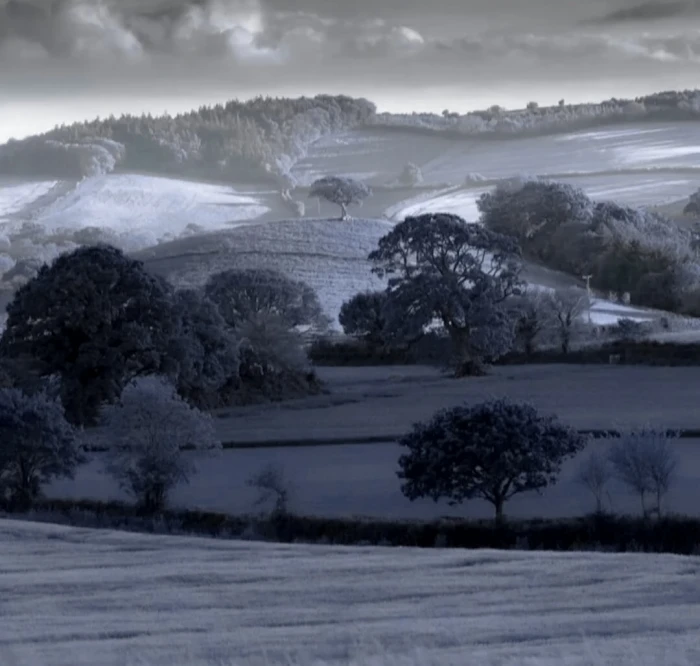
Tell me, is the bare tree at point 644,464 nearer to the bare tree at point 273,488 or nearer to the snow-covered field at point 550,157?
the bare tree at point 273,488

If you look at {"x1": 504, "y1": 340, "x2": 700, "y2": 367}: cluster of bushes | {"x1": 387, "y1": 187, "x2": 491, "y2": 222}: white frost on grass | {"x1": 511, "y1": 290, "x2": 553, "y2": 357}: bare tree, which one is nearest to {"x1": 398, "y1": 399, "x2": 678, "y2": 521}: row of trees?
{"x1": 504, "y1": 340, "x2": 700, "y2": 367}: cluster of bushes

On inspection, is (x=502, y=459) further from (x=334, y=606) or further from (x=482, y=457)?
(x=334, y=606)

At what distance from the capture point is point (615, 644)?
9148mm

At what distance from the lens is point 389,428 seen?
32469 mm

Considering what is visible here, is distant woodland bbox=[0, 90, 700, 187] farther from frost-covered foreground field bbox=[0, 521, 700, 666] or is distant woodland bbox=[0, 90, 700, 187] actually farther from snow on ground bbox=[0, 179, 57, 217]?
frost-covered foreground field bbox=[0, 521, 700, 666]

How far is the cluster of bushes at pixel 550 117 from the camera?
3356 inches

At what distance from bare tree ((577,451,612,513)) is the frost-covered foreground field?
646cm

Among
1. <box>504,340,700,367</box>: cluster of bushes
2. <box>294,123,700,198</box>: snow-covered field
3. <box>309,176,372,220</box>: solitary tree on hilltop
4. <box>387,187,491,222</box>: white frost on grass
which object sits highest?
<box>294,123,700,198</box>: snow-covered field

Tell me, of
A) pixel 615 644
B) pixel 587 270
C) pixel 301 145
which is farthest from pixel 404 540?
pixel 301 145

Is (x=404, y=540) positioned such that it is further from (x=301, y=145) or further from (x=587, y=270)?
(x=301, y=145)

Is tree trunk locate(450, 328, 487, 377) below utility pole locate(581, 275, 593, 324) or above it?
below

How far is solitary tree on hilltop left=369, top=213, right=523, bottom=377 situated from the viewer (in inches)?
1774

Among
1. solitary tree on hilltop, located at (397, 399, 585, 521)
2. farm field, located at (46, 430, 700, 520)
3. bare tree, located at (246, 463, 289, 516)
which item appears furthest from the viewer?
bare tree, located at (246, 463, 289, 516)

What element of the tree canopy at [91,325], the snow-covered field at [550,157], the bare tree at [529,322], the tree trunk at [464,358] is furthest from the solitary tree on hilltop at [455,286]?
the snow-covered field at [550,157]
